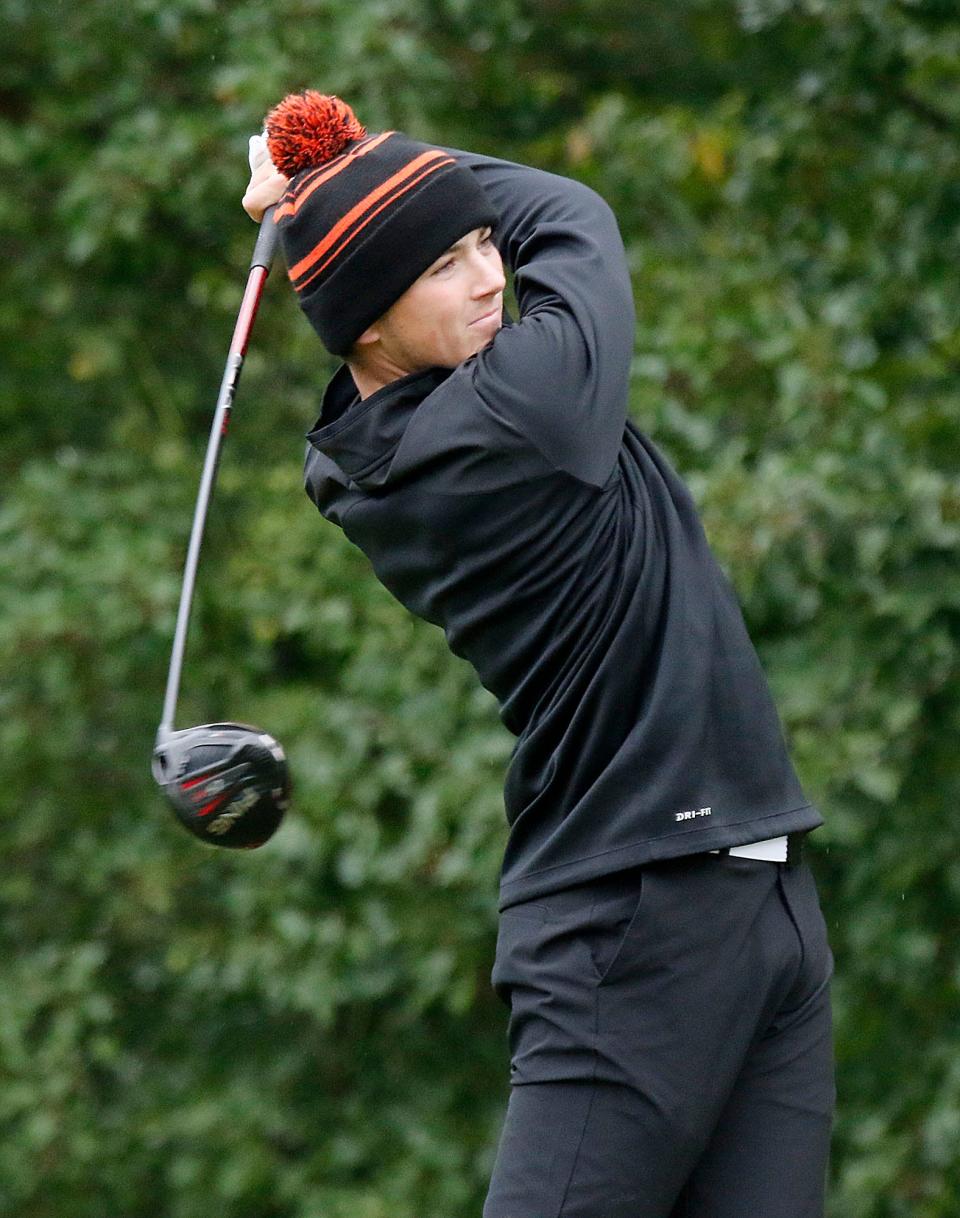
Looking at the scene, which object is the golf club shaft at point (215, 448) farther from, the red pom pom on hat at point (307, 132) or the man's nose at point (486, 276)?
the man's nose at point (486, 276)

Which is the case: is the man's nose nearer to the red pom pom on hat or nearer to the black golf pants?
the red pom pom on hat

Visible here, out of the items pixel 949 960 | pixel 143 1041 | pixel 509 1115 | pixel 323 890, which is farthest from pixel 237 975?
pixel 509 1115

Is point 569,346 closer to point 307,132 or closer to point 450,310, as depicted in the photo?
point 450,310

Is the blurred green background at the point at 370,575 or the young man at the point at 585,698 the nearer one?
the young man at the point at 585,698

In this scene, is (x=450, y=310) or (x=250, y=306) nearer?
(x=450, y=310)

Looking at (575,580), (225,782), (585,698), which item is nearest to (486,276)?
(575,580)

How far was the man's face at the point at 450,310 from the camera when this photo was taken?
8.28 ft

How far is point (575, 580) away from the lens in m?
2.48

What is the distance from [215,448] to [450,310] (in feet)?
1.87

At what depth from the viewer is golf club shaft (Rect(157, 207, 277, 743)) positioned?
9.18 ft

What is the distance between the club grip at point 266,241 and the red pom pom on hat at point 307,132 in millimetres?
223

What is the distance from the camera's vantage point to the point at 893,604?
13.3 ft

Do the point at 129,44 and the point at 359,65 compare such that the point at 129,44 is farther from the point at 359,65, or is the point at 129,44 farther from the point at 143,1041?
the point at 143,1041

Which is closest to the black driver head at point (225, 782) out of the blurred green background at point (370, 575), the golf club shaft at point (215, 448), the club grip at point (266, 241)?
the golf club shaft at point (215, 448)
